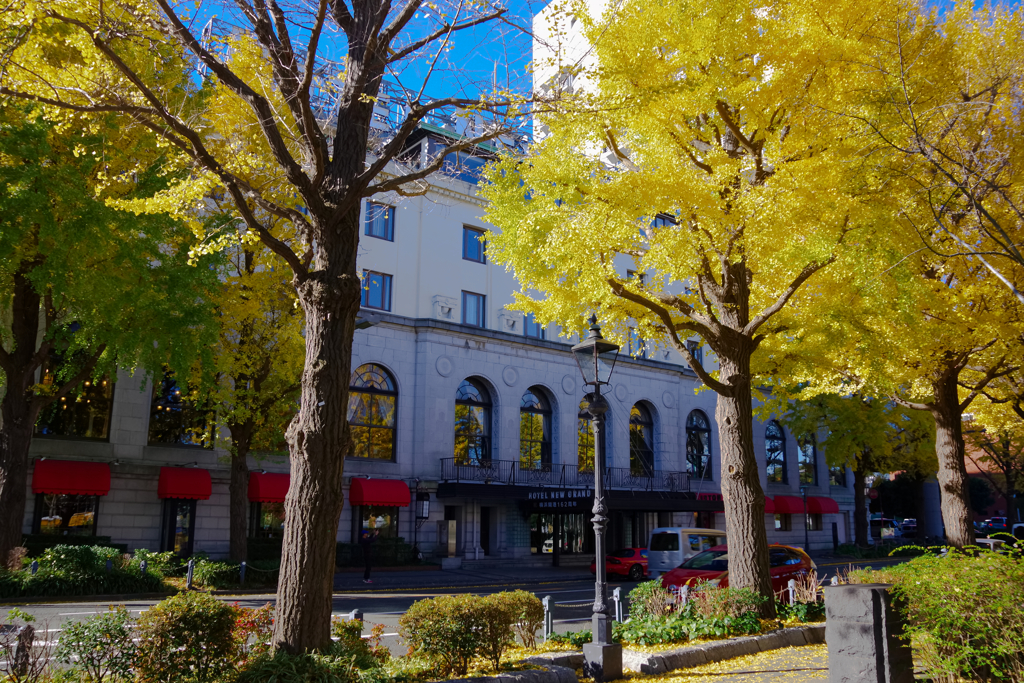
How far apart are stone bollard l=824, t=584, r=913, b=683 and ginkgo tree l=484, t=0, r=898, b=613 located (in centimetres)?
473

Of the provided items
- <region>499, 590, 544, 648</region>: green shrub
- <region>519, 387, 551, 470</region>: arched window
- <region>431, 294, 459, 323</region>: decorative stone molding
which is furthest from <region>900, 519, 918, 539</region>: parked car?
<region>499, 590, 544, 648</region>: green shrub

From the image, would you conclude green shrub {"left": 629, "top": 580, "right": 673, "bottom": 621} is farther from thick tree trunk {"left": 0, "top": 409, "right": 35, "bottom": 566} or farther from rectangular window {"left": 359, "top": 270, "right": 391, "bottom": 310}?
rectangular window {"left": 359, "top": 270, "right": 391, "bottom": 310}

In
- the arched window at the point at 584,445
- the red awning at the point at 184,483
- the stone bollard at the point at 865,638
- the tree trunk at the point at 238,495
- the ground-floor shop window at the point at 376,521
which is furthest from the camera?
the arched window at the point at 584,445

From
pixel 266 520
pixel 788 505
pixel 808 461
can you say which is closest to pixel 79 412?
pixel 266 520

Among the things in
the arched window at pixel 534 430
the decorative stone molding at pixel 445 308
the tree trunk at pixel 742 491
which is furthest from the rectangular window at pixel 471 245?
the tree trunk at pixel 742 491

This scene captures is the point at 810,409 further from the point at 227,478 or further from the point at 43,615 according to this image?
the point at 43,615

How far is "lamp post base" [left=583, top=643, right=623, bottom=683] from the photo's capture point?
873 centimetres

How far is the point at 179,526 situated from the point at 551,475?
50.3ft

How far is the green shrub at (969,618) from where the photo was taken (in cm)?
711

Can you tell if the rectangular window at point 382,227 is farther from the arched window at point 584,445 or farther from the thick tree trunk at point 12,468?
the thick tree trunk at point 12,468

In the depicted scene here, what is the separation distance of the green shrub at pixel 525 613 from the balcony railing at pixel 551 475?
2017 centimetres

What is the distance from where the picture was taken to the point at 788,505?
4241cm

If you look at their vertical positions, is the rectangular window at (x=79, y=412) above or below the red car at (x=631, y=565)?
above

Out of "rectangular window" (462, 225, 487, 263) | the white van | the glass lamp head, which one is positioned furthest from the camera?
"rectangular window" (462, 225, 487, 263)
